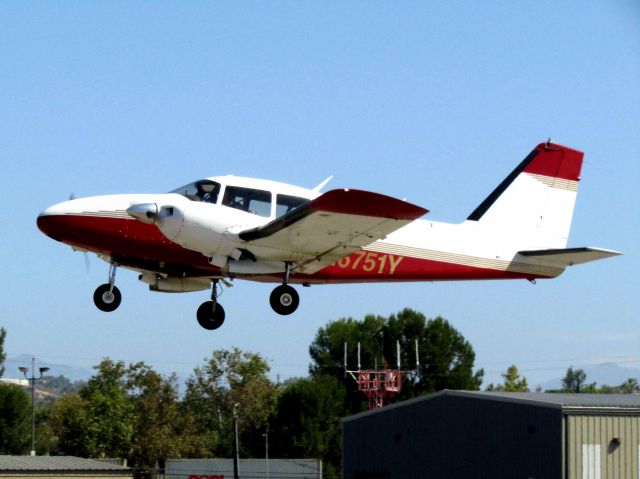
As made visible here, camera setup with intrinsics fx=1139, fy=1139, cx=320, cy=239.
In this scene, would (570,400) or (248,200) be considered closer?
(248,200)

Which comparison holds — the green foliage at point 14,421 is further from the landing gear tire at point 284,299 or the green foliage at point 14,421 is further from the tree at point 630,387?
the tree at point 630,387

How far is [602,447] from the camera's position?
35594 mm

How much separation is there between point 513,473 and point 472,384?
64.6 metres

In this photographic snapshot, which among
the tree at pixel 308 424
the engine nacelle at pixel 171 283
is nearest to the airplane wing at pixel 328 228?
the engine nacelle at pixel 171 283

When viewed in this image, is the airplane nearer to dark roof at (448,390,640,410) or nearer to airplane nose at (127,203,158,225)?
airplane nose at (127,203,158,225)

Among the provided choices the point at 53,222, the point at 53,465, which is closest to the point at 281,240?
the point at 53,222

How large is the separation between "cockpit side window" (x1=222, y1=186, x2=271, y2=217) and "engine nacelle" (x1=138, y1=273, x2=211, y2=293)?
2616 mm

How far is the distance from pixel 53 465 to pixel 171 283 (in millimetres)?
33447

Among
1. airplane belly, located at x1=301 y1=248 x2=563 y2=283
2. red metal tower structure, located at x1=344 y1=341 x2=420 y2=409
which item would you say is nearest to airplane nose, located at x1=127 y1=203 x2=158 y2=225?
airplane belly, located at x1=301 y1=248 x2=563 y2=283

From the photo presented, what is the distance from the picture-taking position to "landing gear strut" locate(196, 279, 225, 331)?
2588cm

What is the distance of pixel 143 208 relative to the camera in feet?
78.0

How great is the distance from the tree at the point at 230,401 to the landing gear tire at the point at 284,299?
219 feet

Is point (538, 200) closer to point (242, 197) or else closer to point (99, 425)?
point (242, 197)

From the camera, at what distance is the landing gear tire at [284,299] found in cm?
2498
